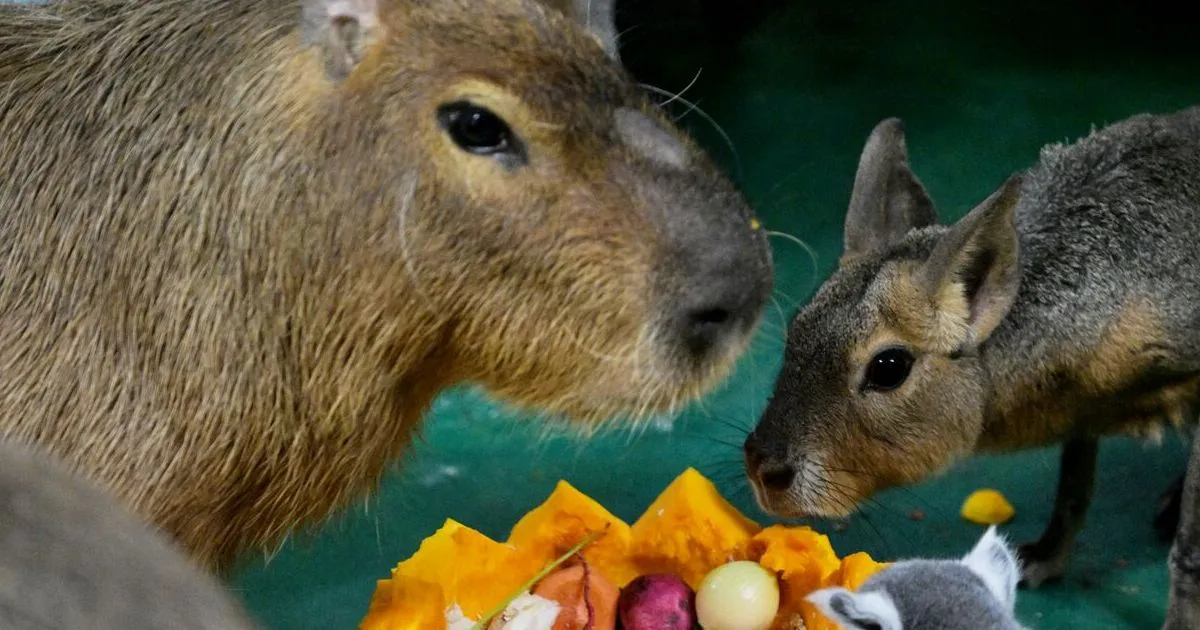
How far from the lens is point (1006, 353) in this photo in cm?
202

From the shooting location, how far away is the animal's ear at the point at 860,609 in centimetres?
153

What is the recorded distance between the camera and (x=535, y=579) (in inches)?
72.2

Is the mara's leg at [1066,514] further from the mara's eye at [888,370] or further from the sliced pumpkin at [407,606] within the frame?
the sliced pumpkin at [407,606]

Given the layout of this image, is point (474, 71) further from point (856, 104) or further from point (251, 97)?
point (856, 104)

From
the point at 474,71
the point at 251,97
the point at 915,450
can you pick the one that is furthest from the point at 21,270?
the point at 915,450

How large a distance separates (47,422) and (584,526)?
3.07 ft

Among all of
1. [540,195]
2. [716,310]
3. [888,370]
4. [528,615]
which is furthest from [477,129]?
[888,370]

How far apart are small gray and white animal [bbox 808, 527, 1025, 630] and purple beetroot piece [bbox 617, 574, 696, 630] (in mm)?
295

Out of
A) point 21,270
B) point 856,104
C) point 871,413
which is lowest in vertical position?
point 856,104

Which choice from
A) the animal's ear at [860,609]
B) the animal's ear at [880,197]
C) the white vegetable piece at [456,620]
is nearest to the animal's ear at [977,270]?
the animal's ear at [880,197]

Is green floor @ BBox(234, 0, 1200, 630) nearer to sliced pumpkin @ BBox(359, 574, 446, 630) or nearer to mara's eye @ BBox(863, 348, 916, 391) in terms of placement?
sliced pumpkin @ BBox(359, 574, 446, 630)

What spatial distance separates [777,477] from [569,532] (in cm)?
36

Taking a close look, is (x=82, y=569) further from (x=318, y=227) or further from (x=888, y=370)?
(x=888, y=370)

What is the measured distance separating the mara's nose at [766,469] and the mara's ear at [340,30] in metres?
1.04
